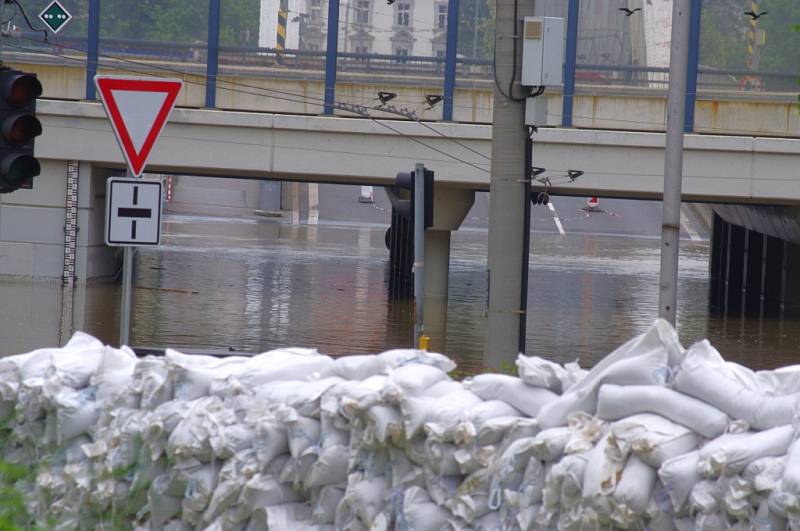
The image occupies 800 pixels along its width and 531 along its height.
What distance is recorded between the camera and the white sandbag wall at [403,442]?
428cm

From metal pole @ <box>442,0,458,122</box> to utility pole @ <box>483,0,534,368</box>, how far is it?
35.4 feet

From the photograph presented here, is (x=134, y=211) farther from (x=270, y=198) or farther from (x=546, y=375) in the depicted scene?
(x=270, y=198)

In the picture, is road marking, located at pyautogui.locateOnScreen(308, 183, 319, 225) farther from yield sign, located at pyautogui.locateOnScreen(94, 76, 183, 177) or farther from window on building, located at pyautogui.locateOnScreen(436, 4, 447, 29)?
yield sign, located at pyautogui.locateOnScreen(94, 76, 183, 177)

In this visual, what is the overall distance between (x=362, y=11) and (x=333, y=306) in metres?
5.25

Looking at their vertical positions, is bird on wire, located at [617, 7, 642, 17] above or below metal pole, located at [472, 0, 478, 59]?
above

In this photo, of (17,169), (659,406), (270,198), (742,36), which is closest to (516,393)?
(659,406)

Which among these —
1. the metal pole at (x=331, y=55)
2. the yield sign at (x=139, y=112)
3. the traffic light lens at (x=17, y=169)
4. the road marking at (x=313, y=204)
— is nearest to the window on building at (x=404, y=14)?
the metal pole at (x=331, y=55)

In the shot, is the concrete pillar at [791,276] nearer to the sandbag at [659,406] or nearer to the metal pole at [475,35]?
the metal pole at [475,35]

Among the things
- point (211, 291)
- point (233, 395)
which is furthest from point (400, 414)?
point (211, 291)

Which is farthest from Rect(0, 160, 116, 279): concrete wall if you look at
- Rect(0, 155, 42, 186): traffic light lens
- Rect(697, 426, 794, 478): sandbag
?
Rect(697, 426, 794, 478): sandbag

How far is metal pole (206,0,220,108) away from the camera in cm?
2077

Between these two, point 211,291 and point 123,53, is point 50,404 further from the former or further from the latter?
point 211,291

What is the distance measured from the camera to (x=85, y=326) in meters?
18.1

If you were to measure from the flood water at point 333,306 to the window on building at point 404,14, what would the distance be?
5051 mm
